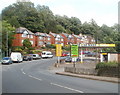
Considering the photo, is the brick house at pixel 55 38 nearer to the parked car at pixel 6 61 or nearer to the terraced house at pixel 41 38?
the terraced house at pixel 41 38

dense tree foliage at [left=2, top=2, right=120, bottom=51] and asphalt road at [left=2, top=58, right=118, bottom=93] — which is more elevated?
dense tree foliage at [left=2, top=2, right=120, bottom=51]

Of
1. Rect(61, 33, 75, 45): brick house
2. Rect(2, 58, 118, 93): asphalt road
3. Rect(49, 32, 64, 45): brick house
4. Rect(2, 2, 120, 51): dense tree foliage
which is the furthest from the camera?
Rect(61, 33, 75, 45): brick house

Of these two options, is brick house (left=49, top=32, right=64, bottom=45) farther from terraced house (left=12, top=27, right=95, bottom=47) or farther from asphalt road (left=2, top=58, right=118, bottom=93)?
asphalt road (left=2, top=58, right=118, bottom=93)

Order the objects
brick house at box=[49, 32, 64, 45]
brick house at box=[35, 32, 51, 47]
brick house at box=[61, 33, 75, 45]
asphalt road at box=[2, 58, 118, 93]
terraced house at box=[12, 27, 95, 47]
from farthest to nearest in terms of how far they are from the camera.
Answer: brick house at box=[61, 33, 75, 45], brick house at box=[49, 32, 64, 45], brick house at box=[35, 32, 51, 47], terraced house at box=[12, 27, 95, 47], asphalt road at box=[2, 58, 118, 93]

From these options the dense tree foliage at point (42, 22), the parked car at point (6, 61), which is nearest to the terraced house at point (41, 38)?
the dense tree foliage at point (42, 22)

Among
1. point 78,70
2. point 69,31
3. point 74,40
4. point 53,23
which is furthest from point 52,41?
point 78,70

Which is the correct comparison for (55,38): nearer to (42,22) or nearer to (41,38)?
(42,22)

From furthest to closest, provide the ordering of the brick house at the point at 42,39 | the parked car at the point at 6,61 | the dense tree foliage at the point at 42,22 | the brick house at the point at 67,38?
the brick house at the point at 67,38
the brick house at the point at 42,39
the dense tree foliage at the point at 42,22
the parked car at the point at 6,61

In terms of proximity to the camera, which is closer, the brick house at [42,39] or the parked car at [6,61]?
the parked car at [6,61]

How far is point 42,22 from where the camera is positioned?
10238 centimetres

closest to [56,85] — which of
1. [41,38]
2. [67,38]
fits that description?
[41,38]

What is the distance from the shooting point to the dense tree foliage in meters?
96.5

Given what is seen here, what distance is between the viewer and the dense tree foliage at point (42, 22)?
96.5 meters

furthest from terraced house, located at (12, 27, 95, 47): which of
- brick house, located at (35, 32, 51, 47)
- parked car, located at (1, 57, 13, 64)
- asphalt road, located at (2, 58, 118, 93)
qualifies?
asphalt road, located at (2, 58, 118, 93)
